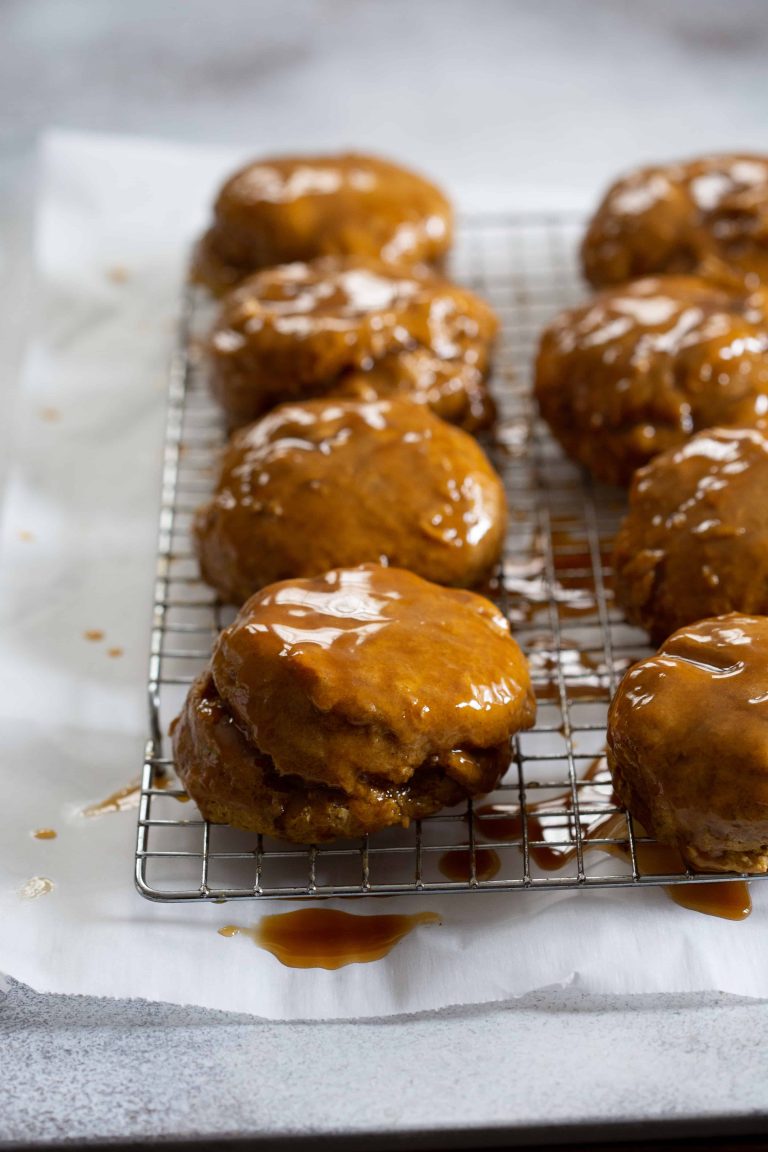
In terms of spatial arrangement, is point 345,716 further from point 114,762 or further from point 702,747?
point 114,762

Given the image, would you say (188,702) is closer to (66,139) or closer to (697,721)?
(697,721)

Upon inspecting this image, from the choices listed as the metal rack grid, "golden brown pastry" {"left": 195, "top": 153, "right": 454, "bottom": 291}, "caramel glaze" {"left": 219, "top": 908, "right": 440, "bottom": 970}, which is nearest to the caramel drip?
the metal rack grid

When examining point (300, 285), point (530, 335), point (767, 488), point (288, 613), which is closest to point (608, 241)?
point (530, 335)

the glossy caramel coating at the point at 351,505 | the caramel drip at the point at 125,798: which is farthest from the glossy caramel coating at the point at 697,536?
the caramel drip at the point at 125,798

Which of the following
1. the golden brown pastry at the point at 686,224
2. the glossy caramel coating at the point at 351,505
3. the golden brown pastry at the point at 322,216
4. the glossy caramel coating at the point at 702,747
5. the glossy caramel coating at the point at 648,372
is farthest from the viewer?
the golden brown pastry at the point at 322,216

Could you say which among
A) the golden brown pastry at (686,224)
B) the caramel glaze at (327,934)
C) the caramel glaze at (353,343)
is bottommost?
the caramel glaze at (327,934)

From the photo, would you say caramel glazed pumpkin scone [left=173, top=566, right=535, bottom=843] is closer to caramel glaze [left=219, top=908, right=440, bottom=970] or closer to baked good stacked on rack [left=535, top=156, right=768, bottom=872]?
caramel glaze [left=219, top=908, right=440, bottom=970]

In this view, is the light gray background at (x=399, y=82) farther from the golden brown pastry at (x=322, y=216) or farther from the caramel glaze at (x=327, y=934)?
the caramel glaze at (x=327, y=934)

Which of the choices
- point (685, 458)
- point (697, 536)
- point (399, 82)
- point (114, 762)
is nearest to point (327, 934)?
point (114, 762)
